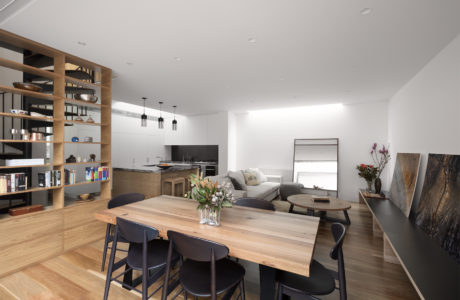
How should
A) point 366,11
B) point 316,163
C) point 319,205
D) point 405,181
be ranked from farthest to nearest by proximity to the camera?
point 316,163 < point 319,205 < point 405,181 < point 366,11

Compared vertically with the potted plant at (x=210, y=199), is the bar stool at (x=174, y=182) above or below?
below

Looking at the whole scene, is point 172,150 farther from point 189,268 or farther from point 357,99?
point 189,268

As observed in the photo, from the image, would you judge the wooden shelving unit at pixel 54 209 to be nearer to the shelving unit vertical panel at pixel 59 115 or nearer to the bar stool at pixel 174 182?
the shelving unit vertical panel at pixel 59 115

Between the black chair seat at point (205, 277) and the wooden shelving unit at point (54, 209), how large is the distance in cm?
212

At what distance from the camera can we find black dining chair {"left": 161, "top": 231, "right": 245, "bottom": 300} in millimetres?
1283

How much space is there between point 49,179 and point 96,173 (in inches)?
22.0

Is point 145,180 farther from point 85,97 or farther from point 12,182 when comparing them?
point 12,182

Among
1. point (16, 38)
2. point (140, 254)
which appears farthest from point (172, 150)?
point (140, 254)

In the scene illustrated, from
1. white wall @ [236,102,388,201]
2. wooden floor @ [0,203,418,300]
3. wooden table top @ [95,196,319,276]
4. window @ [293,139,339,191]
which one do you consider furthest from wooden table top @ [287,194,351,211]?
white wall @ [236,102,388,201]

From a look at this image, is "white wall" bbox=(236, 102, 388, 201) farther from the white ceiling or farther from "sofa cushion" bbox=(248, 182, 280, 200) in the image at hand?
the white ceiling

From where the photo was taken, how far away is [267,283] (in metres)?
1.55

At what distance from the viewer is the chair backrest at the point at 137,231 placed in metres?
1.54

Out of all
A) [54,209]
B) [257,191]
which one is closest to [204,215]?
[54,209]

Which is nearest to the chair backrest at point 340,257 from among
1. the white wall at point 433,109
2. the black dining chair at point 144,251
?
the black dining chair at point 144,251
